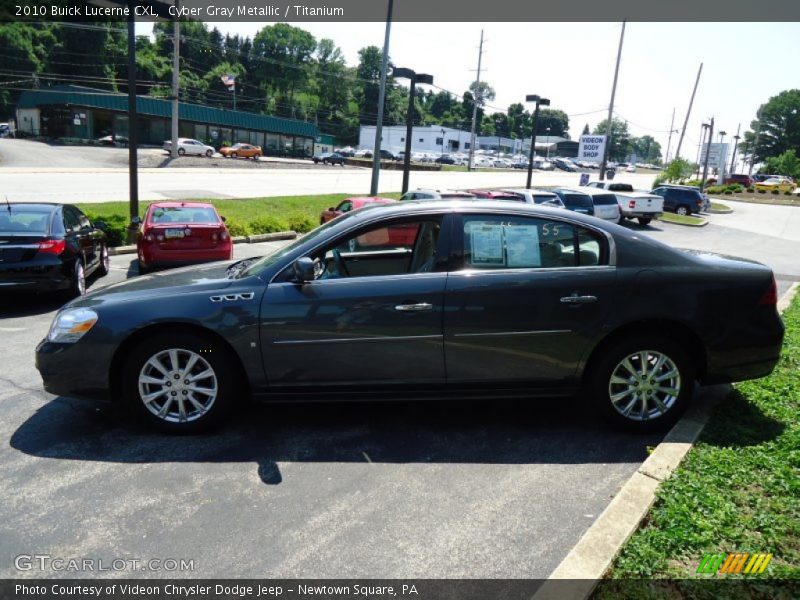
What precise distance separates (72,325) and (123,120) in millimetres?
61747

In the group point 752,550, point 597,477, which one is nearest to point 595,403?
point 597,477

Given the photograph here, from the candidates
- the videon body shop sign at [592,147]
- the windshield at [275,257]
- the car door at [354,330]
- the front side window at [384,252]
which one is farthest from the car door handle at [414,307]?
the videon body shop sign at [592,147]

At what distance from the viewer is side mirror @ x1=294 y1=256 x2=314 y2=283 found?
4238 mm

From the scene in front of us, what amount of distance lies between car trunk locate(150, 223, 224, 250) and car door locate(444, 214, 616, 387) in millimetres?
7636

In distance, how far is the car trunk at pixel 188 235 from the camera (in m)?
10.9

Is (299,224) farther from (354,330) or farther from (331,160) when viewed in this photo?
(331,160)

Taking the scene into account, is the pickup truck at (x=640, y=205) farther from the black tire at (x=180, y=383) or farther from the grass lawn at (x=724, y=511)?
the black tire at (x=180, y=383)

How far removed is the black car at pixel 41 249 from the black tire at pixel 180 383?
456 centimetres

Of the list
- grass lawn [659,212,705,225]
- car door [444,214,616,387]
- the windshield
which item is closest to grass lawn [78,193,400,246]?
the windshield

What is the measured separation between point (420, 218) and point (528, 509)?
216 centimetres

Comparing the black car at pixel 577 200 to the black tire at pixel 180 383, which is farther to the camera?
the black car at pixel 577 200

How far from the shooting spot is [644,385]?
14.7 ft

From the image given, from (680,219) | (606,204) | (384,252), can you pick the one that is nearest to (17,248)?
(384,252)

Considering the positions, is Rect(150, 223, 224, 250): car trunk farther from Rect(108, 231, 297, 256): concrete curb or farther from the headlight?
the headlight
